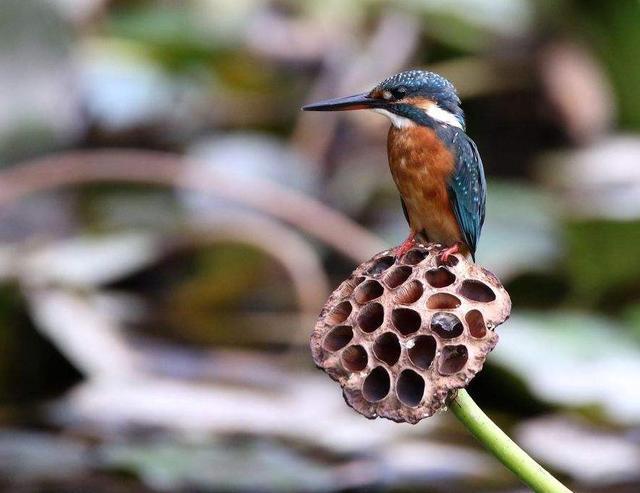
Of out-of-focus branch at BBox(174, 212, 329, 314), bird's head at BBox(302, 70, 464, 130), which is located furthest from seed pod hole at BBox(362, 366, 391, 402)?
out-of-focus branch at BBox(174, 212, 329, 314)

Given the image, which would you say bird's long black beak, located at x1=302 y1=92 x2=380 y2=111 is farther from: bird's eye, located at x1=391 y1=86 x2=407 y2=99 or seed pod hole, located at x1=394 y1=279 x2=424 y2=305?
seed pod hole, located at x1=394 y1=279 x2=424 y2=305

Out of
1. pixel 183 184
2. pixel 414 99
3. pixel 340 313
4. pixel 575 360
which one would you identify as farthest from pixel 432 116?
pixel 183 184

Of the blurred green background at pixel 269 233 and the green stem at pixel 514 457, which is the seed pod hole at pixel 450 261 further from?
the blurred green background at pixel 269 233

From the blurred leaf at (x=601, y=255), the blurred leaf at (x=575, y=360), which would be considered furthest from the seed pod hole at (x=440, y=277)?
the blurred leaf at (x=601, y=255)

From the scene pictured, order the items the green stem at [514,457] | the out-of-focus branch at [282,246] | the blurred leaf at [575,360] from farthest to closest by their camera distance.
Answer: the out-of-focus branch at [282,246]
the blurred leaf at [575,360]
the green stem at [514,457]

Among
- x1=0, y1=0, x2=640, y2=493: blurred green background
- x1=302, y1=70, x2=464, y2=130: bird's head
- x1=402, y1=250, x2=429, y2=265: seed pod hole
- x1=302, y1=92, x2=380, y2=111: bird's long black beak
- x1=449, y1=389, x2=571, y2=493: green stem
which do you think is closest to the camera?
x1=449, y1=389, x2=571, y2=493: green stem

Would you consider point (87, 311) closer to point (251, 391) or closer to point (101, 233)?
point (251, 391)

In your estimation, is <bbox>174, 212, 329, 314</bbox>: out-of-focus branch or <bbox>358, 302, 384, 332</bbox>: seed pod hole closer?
<bbox>358, 302, 384, 332</bbox>: seed pod hole
